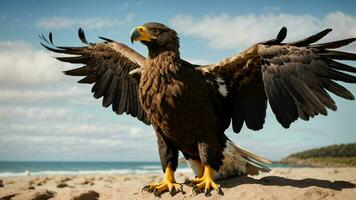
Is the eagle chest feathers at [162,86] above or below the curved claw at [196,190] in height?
above

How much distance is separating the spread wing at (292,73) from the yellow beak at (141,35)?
922 millimetres

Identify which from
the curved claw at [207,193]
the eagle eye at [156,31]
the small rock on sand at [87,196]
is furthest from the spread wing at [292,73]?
the small rock on sand at [87,196]

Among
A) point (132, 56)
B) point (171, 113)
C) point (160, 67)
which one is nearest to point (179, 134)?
point (171, 113)

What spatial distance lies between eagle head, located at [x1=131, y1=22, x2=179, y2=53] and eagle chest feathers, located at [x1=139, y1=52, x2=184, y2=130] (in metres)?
0.14

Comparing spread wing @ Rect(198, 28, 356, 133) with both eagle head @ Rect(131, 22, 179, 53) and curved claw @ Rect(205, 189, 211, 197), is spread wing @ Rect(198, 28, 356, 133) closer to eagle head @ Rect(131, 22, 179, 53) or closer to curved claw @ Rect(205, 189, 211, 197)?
eagle head @ Rect(131, 22, 179, 53)

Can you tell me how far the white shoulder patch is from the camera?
605 centimetres

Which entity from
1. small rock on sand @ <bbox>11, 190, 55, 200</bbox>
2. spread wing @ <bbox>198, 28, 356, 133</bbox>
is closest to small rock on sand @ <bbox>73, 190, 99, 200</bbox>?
small rock on sand @ <bbox>11, 190, 55, 200</bbox>

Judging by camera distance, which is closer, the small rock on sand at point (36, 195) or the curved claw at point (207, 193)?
the curved claw at point (207, 193)

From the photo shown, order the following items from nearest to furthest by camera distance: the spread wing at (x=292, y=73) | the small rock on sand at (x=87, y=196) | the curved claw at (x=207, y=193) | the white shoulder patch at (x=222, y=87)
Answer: the spread wing at (x=292, y=73)
the curved claw at (x=207, y=193)
the white shoulder patch at (x=222, y=87)
the small rock on sand at (x=87, y=196)

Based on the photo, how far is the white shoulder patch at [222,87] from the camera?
605cm

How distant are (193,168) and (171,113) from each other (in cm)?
130

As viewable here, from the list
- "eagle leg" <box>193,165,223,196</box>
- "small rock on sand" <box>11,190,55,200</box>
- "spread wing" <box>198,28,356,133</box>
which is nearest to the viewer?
"spread wing" <box>198,28,356,133</box>

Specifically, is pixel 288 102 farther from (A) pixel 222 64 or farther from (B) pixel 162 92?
(B) pixel 162 92

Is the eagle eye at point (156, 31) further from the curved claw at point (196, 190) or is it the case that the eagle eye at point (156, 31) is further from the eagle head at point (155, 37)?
the curved claw at point (196, 190)
